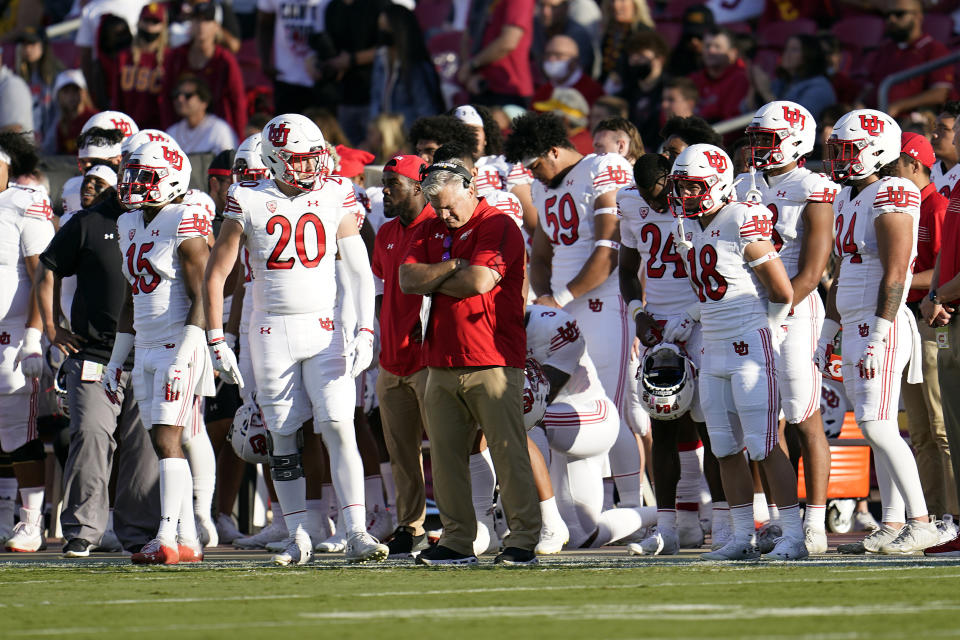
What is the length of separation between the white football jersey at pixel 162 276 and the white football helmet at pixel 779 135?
115 inches

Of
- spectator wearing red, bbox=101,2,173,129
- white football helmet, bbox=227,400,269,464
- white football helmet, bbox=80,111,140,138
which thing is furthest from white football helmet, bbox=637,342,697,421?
spectator wearing red, bbox=101,2,173,129

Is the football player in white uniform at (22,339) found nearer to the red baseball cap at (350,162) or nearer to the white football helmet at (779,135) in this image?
the red baseball cap at (350,162)

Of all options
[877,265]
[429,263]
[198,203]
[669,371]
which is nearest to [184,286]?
[198,203]

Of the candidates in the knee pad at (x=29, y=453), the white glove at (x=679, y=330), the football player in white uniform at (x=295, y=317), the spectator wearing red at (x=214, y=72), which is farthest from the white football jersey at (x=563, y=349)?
the spectator wearing red at (x=214, y=72)

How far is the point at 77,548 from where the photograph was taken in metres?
9.37

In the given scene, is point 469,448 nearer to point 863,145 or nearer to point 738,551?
point 738,551

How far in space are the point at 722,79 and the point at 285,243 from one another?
6.63 metres

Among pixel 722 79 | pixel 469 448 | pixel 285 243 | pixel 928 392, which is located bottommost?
pixel 469 448

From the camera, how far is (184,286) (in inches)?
332

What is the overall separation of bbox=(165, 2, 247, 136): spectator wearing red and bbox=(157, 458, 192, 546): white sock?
647 cm

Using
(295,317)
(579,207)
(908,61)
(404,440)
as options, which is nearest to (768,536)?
(404,440)

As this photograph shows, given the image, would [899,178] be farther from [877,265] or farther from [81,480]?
[81,480]

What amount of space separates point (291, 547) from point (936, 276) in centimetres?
346

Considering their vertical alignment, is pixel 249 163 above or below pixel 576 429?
above
